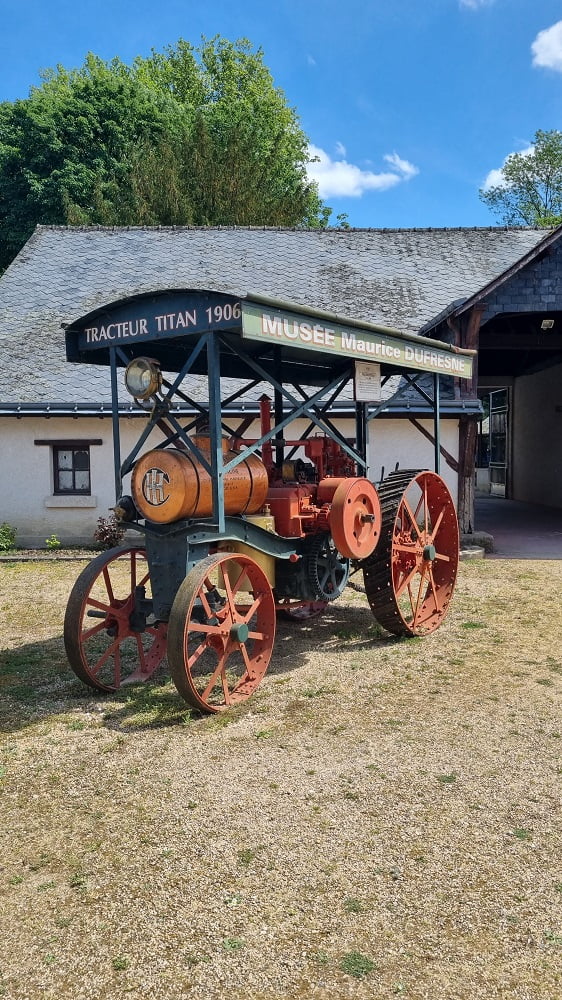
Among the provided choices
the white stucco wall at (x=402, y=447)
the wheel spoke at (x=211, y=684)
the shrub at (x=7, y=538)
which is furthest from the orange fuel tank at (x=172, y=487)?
the shrub at (x=7, y=538)

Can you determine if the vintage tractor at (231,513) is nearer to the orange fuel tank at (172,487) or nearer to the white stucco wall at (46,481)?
the orange fuel tank at (172,487)

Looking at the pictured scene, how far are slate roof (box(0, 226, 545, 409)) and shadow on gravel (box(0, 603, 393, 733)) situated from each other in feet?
22.3

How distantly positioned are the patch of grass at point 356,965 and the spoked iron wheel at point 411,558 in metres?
3.74

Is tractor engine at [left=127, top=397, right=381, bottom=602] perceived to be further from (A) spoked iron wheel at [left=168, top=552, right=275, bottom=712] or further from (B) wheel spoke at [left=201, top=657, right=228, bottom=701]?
(B) wheel spoke at [left=201, top=657, right=228, bottom=701]

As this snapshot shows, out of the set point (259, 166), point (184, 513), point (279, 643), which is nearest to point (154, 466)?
point (184, 513)

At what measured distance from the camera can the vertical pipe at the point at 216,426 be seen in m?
4.64

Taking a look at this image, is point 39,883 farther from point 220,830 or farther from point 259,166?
point 259,166

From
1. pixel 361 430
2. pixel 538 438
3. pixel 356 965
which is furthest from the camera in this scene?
pixel 538 438

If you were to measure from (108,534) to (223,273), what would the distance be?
22.3 ft

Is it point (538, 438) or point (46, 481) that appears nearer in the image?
point (46, 481)

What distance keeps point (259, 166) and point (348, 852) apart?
2923 centimetres

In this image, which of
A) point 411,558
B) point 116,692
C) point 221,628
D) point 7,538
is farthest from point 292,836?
point 7,538

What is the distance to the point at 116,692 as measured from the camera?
527cm

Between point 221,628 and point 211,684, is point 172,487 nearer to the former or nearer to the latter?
point 221,628
